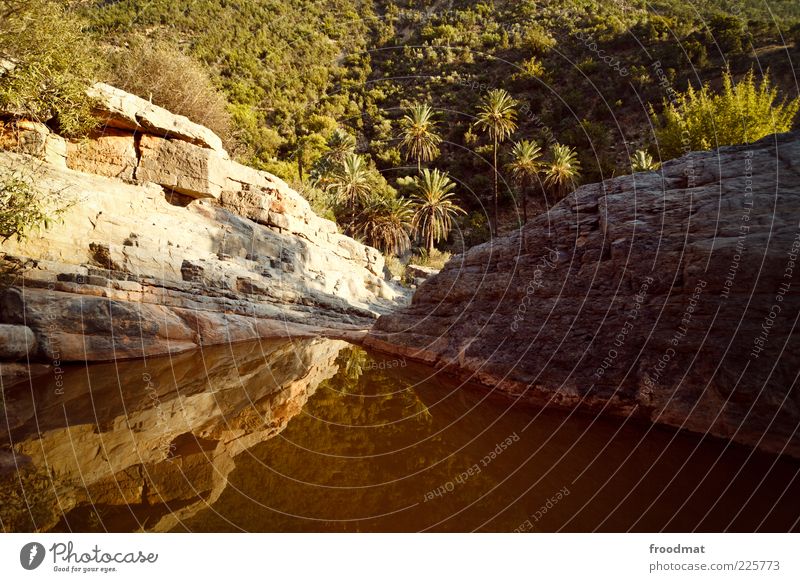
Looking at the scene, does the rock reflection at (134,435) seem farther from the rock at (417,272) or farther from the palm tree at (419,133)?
the palm tree at (419,133)

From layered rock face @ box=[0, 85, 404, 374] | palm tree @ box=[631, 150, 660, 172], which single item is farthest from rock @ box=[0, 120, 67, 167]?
palm tree @ box=[631, 150, 660, 172]

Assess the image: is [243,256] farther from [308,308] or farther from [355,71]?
[355,71]

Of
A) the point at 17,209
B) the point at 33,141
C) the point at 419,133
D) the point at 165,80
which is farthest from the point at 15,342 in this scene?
the point at 419,133

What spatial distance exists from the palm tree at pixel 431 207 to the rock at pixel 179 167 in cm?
2223

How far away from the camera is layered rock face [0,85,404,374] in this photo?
9.12 meters

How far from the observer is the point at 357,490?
3.31 meters

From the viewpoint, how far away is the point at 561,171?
1427 inches

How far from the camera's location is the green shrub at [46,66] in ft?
29.9

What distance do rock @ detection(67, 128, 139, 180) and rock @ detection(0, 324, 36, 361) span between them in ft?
27.4

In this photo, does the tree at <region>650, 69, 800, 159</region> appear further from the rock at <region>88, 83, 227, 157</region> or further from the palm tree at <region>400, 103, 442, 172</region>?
Answer: the rock at <region>88, 83, 227, 157</region>

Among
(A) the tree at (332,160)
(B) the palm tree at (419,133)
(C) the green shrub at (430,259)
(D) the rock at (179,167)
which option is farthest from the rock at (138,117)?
(C) the green shrub at (430,259)

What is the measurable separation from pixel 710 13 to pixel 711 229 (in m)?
57.2

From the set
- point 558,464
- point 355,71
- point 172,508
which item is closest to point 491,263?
point 558,464

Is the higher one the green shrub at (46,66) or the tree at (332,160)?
the tree at (332,160)
